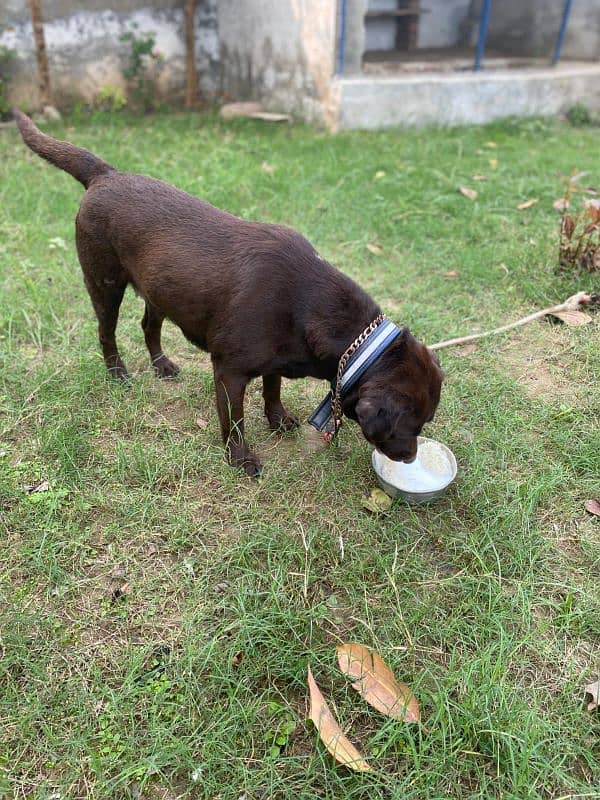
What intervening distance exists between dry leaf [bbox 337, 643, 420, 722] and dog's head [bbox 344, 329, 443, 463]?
80cm

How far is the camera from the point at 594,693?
208 centimetres

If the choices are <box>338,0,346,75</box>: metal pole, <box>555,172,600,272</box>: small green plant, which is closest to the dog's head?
<box>555,172,600,272</box>: small green plant

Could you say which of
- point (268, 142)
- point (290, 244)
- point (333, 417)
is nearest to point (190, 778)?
point (333, 417)

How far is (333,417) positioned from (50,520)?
4.35 ft

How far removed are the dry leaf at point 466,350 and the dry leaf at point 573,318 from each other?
2.17 feet

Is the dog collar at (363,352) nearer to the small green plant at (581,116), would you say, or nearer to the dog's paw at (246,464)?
the dog's paw at (246,464)

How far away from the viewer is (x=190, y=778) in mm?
1886

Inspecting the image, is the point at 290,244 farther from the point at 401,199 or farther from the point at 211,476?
the point at 401,199

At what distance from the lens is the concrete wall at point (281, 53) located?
283 inches

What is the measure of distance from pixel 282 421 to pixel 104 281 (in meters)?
1.18

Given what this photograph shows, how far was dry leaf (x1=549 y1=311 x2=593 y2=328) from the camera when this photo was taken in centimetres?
405

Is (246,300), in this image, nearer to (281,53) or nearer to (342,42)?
(342,42)

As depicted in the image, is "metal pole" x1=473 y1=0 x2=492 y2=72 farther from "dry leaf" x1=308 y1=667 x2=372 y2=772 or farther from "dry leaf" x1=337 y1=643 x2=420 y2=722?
"dry leaf" x1=308 y1=667 x2=372 y2=772

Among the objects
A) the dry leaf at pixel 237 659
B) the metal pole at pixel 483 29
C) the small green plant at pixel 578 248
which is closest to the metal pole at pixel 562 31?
the metal pole at pixel 483 29
